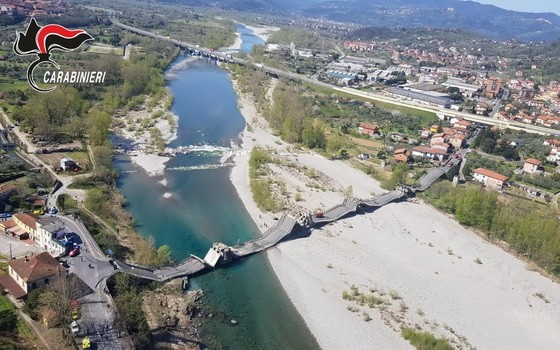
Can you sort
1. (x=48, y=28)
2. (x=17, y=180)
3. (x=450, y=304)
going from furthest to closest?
(x=48, y=28) → (x=17, y=180) → (x=450, y=304)

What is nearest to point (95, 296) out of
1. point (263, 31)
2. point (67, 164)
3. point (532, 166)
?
point (67, 164)

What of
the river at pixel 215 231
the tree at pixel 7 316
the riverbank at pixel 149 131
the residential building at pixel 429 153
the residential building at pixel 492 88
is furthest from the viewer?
→ the residential building at pixel 492 88

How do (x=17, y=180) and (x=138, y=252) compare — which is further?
(x=17, y=180)

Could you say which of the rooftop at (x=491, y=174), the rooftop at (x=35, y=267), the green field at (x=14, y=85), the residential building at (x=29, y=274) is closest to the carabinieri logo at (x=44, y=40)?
the green field at (x=14, y=85)

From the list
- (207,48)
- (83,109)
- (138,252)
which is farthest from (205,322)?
(207,48)

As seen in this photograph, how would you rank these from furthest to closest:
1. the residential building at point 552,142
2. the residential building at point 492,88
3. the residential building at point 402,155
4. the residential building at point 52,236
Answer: the residential building at point 492,88 < the residential building at point 552,142 < the residential building at point 402,155 < the residential building at point 52,236

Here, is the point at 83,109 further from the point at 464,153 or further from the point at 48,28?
the point at 464,153

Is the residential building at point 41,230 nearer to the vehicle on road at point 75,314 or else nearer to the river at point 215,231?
the vehicle on road at point 75,314

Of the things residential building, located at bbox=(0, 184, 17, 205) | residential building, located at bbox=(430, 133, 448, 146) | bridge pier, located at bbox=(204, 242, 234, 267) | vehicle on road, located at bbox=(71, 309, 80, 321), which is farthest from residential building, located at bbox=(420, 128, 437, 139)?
vehicle on road, located at bbox=(71, 309, 80, 321)
